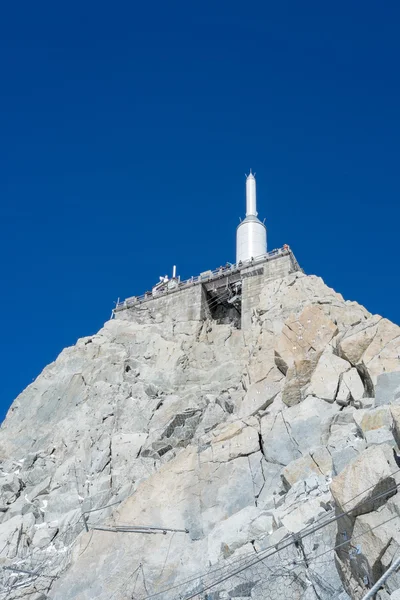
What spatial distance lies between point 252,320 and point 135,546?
22.9 metres

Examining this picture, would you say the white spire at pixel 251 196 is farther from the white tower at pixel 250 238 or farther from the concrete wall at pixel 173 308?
the concrete wall at pixel 173 308

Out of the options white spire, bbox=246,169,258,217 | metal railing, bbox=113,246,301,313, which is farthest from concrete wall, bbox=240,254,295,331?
white spire, bbox=246,169,258,217

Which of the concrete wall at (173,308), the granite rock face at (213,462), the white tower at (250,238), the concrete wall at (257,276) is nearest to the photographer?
the granite rock face at (213,462)

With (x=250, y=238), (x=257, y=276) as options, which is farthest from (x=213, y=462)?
(x=250, y=238)

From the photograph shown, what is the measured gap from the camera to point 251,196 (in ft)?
207

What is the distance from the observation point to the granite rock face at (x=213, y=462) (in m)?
16.0

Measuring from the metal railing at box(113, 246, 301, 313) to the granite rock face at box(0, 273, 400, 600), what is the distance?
327cm

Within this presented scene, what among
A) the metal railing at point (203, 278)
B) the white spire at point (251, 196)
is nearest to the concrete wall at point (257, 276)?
the metal railing at point (203, 278)

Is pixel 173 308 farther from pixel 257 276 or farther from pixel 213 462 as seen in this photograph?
pixel 213 462

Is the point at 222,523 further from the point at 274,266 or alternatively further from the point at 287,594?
the point at 274,266

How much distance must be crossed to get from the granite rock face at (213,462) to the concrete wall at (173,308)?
2.24m

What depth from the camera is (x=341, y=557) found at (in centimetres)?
1516

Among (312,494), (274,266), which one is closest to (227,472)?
(312,494)

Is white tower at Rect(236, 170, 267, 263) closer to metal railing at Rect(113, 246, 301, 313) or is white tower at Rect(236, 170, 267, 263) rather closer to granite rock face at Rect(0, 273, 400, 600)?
metal railing at Rect(113, 246, 301, 313)
